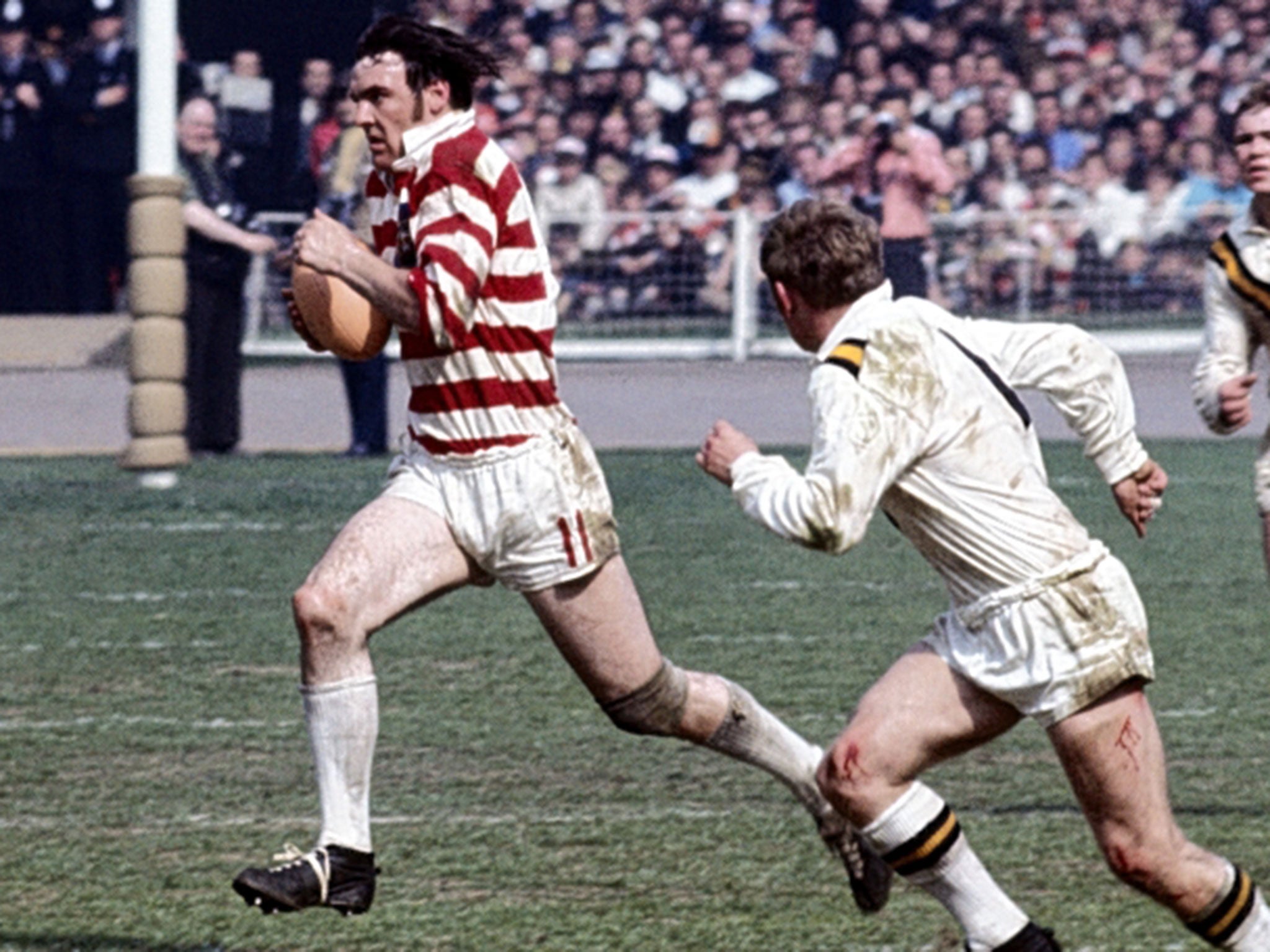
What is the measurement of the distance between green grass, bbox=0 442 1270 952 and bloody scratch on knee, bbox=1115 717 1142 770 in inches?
31.8

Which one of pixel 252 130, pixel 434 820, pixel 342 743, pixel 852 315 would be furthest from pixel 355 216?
pixel 852 315

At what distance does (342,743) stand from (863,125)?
1594 centimetres

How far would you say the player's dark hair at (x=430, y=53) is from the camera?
214 inches

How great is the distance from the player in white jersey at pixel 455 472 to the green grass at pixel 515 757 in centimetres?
37

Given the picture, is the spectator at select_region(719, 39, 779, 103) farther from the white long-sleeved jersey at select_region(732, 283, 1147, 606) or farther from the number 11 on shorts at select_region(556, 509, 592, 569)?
the white long-sleeved jersey at select_region(732, 283, 1147, 606)

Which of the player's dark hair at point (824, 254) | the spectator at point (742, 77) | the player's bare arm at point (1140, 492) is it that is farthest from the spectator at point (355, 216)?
the player's dark hair at point (824, 254)

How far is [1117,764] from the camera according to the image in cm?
442

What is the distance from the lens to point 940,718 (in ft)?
14.8

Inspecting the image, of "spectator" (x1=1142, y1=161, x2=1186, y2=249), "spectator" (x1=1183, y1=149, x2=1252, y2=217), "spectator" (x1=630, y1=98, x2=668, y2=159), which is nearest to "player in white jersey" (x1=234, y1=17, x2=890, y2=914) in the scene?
"spectator" (x1=1142, y1=161, x2=1186, y2=249)

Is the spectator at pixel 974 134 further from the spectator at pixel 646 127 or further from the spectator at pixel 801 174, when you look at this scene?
the spectator at pixel 646 127

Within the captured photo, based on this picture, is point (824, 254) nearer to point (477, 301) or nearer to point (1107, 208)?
point (477, 301)

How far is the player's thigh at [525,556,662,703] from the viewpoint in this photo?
17.6ft

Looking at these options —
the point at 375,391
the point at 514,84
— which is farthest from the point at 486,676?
the point at 514,84

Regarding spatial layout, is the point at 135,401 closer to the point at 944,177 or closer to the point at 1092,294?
the point at 944,177
